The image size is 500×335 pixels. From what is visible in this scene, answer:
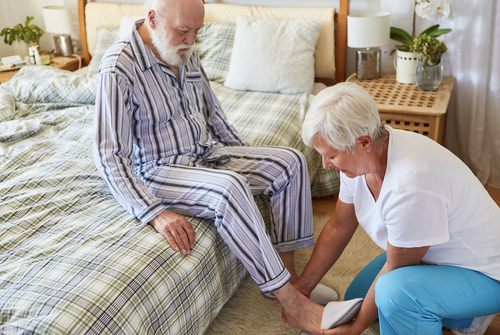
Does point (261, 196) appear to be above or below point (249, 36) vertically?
below

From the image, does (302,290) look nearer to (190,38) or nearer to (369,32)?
(190,38)

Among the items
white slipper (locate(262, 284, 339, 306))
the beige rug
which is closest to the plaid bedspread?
the beige rug

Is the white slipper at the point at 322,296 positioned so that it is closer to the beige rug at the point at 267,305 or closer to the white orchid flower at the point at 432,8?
the beige rug at the point at 267,305

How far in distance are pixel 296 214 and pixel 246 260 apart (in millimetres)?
305

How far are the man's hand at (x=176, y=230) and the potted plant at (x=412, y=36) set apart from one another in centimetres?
152

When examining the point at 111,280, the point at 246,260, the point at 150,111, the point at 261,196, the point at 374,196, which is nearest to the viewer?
the point at 111,280

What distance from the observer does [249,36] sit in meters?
2.62

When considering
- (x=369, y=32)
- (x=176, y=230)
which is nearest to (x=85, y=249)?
(x=176, y=230)

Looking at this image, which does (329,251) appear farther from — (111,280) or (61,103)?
(61,103)

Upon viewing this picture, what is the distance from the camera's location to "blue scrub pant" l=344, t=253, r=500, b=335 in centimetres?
128

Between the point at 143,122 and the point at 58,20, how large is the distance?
78.9 inches

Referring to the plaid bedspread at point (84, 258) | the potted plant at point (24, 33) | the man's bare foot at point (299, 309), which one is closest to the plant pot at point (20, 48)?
the potted plant at point (24, 33)

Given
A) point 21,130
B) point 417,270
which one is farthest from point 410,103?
point 21,130

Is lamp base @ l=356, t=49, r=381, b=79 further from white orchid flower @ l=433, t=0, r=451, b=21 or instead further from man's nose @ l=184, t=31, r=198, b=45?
man's nose @ l=184, t=31, r=198, b=45
